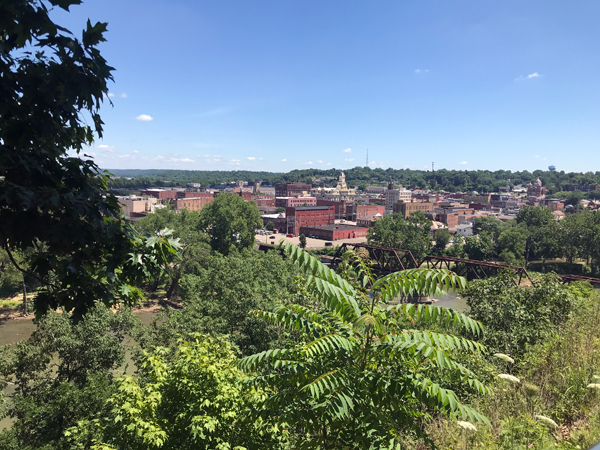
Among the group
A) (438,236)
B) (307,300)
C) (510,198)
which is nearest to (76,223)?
(307,300)

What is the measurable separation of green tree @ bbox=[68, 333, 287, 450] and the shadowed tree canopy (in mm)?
2647

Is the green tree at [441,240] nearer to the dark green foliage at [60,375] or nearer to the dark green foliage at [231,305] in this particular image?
the dark green foliage at [231,305]

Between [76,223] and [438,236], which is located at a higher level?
[76,223]

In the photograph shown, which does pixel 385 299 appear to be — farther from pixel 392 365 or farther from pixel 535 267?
pixel 535 267

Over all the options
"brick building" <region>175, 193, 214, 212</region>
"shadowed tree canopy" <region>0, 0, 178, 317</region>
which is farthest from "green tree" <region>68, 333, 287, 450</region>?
"brick building" <region>175, 193, 214, 212</region>

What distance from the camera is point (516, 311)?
13.5 m

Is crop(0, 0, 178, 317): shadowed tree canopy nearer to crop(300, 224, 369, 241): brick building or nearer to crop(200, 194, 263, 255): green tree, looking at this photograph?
crop(200, 194, 263, 255): green tree

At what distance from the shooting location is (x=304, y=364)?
154 inches

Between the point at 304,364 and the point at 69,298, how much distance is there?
273cm

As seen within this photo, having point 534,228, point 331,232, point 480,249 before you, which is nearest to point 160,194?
point 331,232

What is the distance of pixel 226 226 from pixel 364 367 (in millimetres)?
55219

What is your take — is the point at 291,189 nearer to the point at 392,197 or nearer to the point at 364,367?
the point at 392,197

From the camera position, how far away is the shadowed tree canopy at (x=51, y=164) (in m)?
3.84

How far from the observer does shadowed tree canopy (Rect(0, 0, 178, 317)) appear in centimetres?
384
